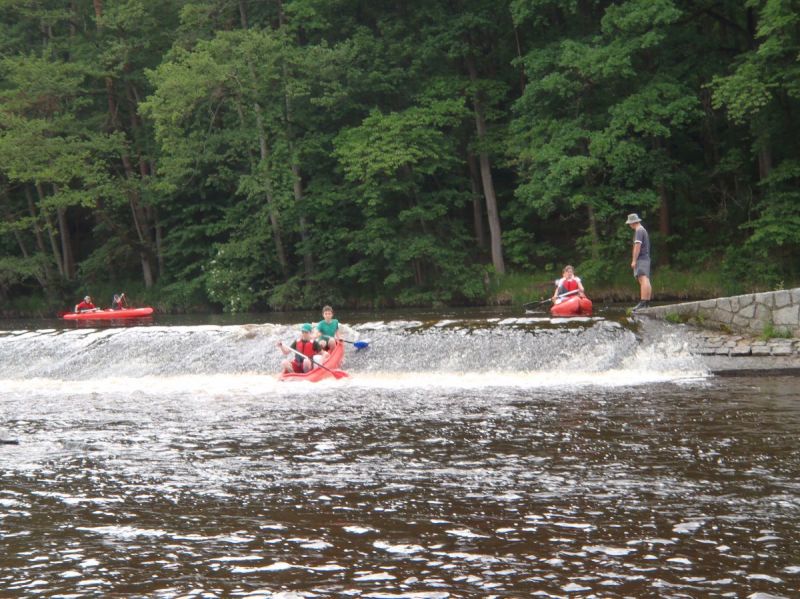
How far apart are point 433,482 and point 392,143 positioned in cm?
2364

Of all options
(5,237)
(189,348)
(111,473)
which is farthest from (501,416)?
(5,237)

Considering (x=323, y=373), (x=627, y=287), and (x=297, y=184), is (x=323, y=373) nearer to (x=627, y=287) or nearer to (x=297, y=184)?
(x=627, y=287)

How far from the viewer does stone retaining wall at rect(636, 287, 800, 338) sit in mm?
16344

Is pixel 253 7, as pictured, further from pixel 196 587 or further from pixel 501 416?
pixel 196 587

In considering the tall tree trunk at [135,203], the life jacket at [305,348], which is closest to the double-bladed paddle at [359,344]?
the life jacket at [305,348]

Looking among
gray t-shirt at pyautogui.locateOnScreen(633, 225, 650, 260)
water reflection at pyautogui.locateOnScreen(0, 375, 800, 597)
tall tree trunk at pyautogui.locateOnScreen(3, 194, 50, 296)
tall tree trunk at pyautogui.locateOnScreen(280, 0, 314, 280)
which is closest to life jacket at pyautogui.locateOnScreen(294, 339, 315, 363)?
water reflection at pyautogui.locateOnScreen(0, 375, 800, 597)

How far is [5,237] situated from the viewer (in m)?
45.9

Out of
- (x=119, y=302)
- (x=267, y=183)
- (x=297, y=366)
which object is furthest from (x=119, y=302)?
(x=297, y=366)

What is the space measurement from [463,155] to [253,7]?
10550mm

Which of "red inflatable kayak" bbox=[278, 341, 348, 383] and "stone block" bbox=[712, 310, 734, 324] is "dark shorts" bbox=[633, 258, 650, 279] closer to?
"stone block" bbox=[712, 310, 734, 324]

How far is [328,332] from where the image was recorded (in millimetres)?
19312

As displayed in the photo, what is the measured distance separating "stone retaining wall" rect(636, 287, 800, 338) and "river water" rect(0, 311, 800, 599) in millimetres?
585

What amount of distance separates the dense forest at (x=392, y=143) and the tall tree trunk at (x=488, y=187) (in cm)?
7

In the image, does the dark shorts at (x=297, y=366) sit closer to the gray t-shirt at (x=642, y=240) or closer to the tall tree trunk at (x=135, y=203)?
the gray t-shirt at (x=642, y=240)
